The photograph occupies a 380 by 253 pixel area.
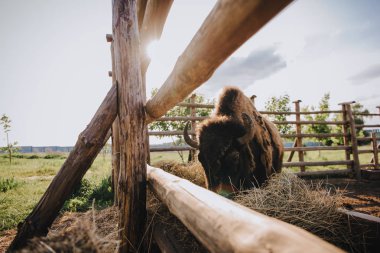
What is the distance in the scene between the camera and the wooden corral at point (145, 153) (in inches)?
27.1

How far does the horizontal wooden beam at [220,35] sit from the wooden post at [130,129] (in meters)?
0.90

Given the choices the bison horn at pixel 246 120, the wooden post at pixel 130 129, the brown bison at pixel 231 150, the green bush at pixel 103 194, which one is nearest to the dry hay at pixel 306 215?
the wooden post at pixel 130 129

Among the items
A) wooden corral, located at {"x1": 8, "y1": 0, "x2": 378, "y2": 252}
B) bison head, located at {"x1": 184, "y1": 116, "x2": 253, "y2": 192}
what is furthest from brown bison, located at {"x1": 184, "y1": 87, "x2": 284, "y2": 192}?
wooden corral, located at {"x1": 8, "y1": 0, "x2": 378, "y2": 252}

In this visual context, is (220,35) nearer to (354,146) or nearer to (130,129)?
(130,129)

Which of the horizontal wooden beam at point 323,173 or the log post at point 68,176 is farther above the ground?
the log post at point 68,176

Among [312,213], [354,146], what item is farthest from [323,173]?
[312,213]

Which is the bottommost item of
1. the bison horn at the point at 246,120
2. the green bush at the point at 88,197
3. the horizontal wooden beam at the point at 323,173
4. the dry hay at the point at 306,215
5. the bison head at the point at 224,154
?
the horizontal wooden beam at the point at 323,173

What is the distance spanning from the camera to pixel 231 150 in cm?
345

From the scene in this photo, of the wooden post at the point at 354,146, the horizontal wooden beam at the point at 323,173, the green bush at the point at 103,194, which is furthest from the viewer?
the wooden post at the point at 354,146

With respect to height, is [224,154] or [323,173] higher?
[224,154]

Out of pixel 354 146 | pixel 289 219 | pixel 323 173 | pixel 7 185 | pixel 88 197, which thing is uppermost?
pixel 289 219

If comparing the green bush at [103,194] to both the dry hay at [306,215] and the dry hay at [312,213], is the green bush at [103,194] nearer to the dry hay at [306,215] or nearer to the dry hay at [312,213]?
the dry hay at [306,215]

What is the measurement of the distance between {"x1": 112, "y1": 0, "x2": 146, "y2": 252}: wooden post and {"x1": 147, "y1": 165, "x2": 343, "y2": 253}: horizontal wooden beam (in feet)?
3.13

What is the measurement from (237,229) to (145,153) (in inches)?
62.2
